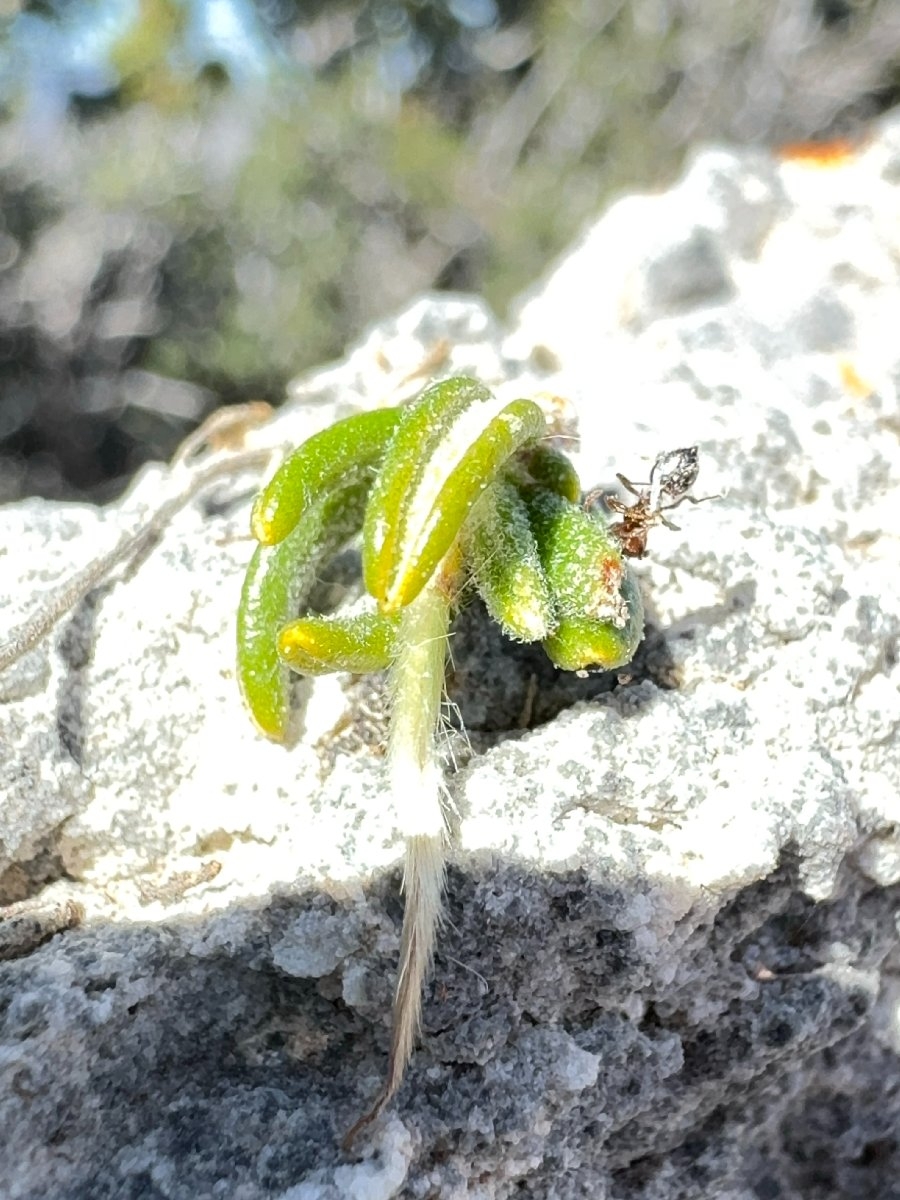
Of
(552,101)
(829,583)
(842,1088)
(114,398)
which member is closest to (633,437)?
(829,583)

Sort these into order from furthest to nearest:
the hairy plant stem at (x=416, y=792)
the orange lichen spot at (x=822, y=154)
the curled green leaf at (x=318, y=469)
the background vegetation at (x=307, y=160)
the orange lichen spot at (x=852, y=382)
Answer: the background vegetation at (x=307, y=160), the orange lichen spot at (x=822, y=154), the orange lichen spot at (x=852, y=382), the curled green leaf at (x=318, y=469), the hairy plant stem at (x=416, y=792)

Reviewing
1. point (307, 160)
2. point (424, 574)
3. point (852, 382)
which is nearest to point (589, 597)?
point (424, 574)

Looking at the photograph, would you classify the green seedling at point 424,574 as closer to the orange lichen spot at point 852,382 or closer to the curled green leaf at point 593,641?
the curled green leaf at point 593,641

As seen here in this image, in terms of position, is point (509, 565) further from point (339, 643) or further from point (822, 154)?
point (822, 154)

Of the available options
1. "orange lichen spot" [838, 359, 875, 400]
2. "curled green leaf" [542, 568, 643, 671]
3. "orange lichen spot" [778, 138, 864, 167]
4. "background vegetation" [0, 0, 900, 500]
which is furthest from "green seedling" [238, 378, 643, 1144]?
"background vegetation" [0, 0, 900, 500]

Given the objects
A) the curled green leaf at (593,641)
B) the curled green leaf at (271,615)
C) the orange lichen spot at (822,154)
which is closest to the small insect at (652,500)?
the curled green leaf at (593,641)

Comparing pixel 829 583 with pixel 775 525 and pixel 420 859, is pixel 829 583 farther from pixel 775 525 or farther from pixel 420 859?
pixel 420 859
